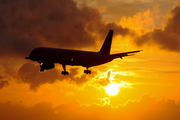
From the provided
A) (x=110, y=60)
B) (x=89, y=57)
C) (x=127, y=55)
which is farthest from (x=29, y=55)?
(x=127, y=55)

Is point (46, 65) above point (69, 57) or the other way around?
the other way around

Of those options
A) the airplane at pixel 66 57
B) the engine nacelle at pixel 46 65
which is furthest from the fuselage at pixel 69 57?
the engine nacelle at pixel 46 65

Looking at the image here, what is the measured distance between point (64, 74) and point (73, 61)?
376 inches

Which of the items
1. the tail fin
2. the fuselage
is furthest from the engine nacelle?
the tail fin

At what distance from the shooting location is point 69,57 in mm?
78062

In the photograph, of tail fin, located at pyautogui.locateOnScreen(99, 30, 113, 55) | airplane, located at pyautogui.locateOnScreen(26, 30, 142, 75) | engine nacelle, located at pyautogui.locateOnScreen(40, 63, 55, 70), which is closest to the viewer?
airplane, located at pyautogui.locateOnScreen(26, 30, 142, 75)

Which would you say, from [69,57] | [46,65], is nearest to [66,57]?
[69,57]

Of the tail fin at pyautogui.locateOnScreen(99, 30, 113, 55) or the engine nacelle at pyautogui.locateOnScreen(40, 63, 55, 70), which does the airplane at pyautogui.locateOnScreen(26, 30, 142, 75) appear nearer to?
the engine nacelle at pyautogui.locateOnScreen(40, 63, 55, 70)

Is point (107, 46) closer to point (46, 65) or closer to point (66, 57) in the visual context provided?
point (66, 57)

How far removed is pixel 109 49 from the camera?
3401 inches

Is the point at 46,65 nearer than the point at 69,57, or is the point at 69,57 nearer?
the point at 69,57

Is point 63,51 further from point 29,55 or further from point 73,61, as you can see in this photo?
point 29,55

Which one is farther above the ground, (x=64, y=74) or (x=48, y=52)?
(x=48, y=52)

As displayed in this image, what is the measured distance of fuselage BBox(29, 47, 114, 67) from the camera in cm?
7700
